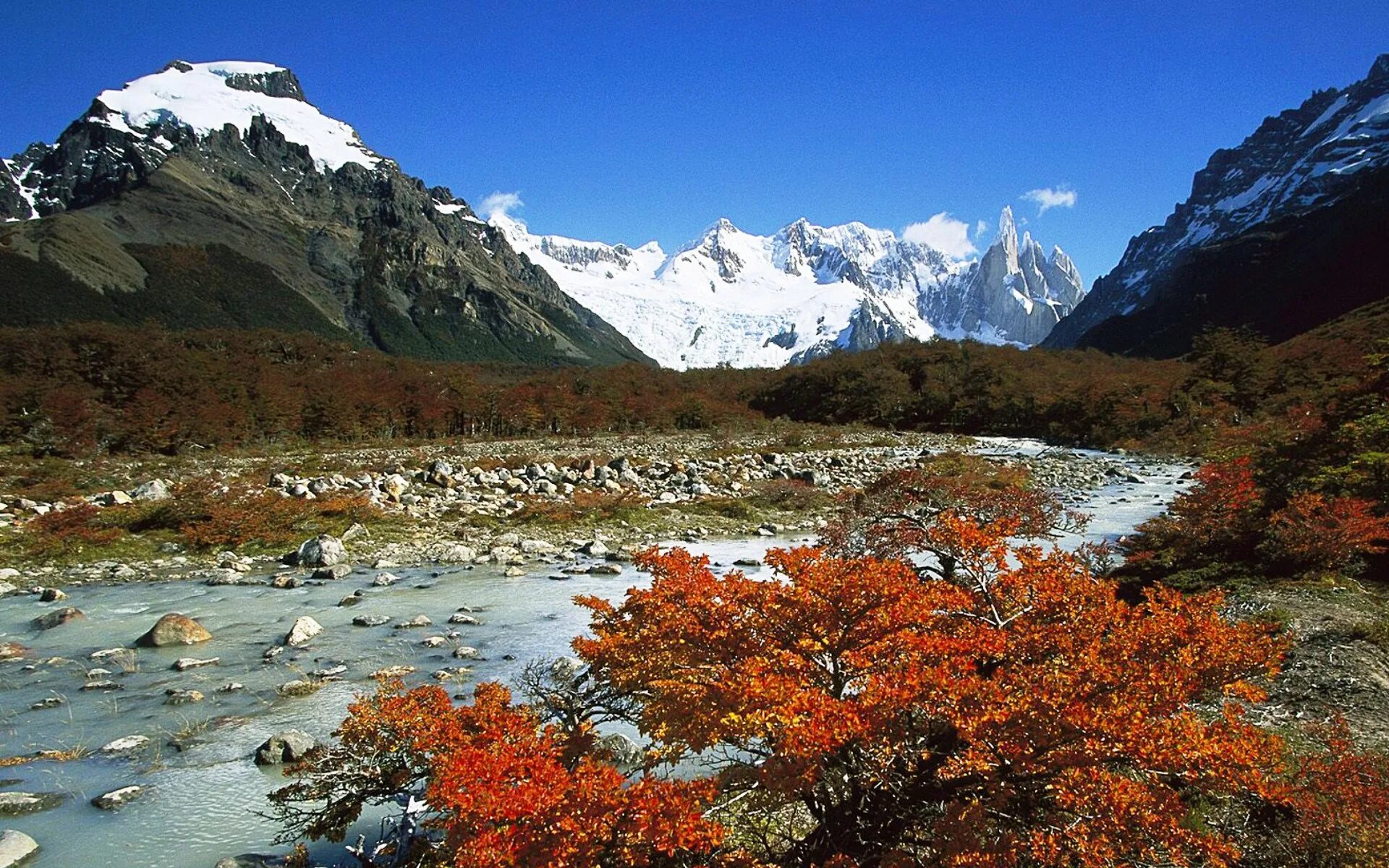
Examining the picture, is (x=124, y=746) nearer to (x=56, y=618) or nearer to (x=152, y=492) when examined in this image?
(x=56, y=618)

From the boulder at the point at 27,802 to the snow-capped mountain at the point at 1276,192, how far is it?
4716 inches

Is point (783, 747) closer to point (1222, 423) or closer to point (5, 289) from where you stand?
point (1222, 423)

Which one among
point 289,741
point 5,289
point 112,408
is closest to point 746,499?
point 289,741

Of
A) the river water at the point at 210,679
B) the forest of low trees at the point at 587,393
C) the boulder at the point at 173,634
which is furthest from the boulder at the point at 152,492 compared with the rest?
the forest of low trees at the point at 587,393

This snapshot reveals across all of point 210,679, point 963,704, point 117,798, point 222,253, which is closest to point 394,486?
point 210,679

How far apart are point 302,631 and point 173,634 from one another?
208 centimetres

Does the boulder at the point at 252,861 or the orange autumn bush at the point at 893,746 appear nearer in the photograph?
the orange autumn bush at the point at 893,746

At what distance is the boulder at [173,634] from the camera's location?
11172 mm

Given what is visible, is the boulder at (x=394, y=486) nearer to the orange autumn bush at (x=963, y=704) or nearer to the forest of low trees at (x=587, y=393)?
the forest of low trees at (x=587, y=393)

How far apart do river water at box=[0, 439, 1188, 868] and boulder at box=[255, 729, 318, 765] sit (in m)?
0.15

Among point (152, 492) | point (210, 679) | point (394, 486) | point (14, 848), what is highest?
point (152, 492)

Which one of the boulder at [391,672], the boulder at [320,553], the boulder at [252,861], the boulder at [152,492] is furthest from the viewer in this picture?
the boulder at [152,492]

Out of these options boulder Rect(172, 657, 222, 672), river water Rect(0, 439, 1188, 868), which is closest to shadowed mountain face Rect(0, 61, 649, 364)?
river water Rect(0, 439, 1188, 868)

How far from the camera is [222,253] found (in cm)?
13988
